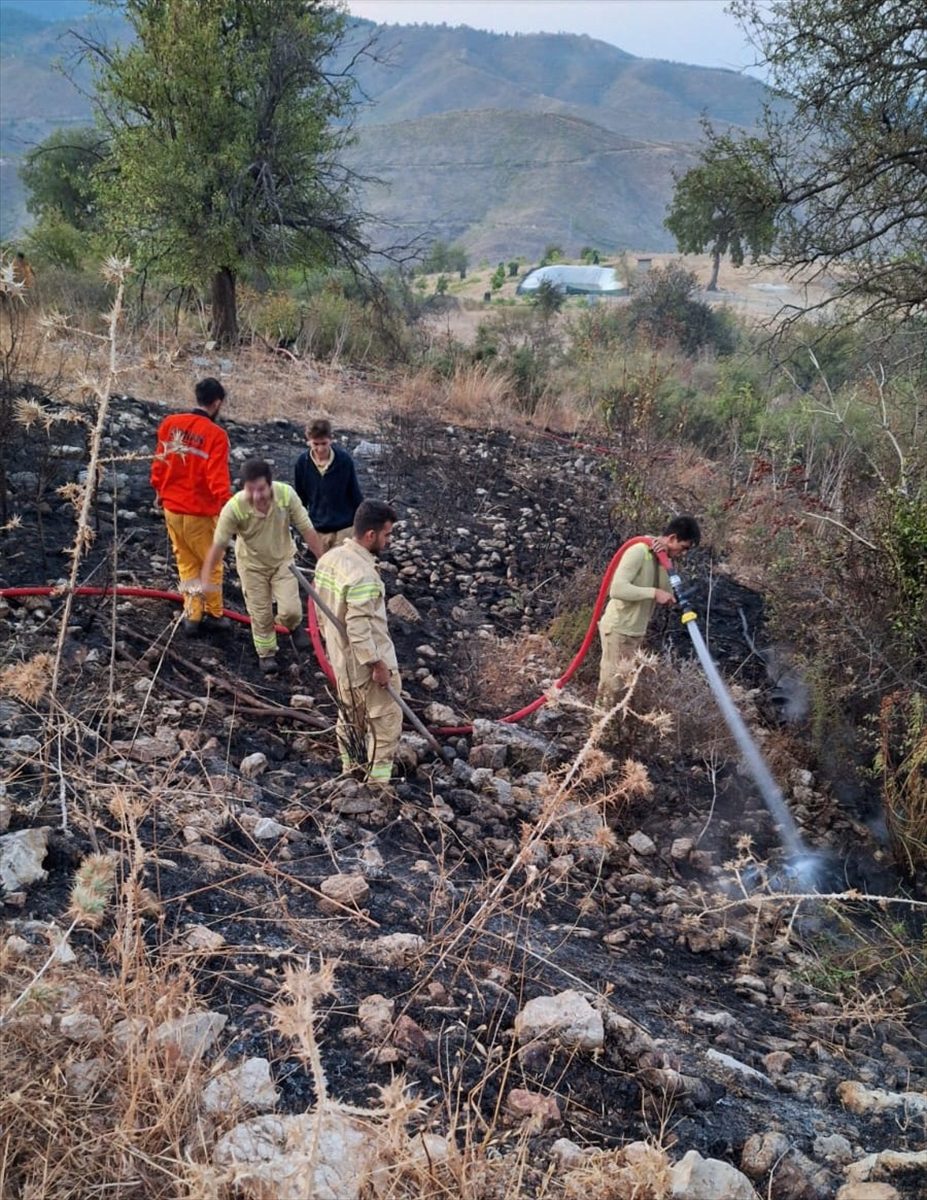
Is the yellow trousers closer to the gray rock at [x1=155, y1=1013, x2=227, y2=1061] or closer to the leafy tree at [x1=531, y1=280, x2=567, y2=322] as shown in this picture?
the gray rock at [x1=155, y1=1013, x2=227, y2=1061]

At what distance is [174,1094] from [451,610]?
15.3 ft

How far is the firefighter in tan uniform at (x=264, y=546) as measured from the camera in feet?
16.1

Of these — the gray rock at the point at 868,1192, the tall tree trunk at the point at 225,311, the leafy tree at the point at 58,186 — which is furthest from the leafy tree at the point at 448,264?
the gray rock at the point at 868,1192

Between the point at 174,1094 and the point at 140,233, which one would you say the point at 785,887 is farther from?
the point at 140,233

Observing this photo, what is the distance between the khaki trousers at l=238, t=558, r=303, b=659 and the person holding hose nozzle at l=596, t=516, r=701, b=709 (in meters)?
1.80

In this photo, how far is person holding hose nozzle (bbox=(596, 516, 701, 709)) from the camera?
15.4ft

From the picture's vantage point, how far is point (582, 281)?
126 feet

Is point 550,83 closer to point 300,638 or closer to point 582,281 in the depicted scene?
point 582,281

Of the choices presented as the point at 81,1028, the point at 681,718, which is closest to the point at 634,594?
the point at 681,718

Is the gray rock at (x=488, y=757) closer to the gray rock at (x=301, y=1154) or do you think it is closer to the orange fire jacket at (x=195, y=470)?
the orange fire jacket at (x=195, y=470)

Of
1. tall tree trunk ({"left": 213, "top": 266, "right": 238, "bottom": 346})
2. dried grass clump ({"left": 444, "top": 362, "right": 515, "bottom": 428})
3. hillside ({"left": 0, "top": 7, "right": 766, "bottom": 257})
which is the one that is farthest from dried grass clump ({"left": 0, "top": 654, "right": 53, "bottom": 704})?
hillside ({"left": 0, "top": 7, "right": 766, "bottom": 257})

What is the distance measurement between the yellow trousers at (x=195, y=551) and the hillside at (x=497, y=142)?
40.7 m

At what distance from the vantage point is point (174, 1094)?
212 cm

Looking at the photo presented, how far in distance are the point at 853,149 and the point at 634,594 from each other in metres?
5.22
